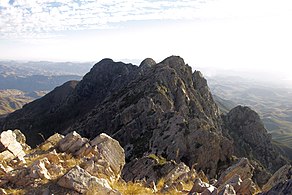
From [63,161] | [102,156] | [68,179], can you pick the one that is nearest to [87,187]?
[68,179]

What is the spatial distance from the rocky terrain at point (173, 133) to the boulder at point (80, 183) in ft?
0.51

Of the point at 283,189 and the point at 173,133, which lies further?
the point at 173,133

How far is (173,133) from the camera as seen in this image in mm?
78938

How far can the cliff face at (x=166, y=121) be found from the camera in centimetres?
7694

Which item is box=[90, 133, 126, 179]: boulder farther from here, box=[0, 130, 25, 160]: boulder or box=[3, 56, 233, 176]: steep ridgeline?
box=[3, 56, 233, 176]: steep ridgeline

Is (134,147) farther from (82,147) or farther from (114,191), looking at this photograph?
(114,191)

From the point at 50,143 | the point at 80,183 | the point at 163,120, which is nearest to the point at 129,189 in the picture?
the point at 80,183

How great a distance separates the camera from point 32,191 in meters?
15.3

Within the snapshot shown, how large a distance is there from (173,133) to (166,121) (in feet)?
18.8

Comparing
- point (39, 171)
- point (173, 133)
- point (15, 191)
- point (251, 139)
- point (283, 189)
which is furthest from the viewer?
point (251, 139)

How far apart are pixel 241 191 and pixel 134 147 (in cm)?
5940

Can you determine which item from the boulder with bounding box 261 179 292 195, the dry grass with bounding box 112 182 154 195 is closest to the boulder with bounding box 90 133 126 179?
the dry grass with bounding box 112 182 154 195

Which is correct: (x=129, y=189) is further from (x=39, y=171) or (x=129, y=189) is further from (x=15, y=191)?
(x=15, y=191)

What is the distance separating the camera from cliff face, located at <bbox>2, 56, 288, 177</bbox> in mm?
76938
